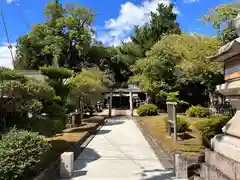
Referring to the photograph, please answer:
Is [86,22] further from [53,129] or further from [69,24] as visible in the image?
[53,129]

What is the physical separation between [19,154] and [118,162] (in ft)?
13.3

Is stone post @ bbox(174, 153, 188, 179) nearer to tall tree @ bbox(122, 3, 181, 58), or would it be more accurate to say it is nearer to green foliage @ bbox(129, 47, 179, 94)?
green foliage @ bbox(129, 47, 179, 94)

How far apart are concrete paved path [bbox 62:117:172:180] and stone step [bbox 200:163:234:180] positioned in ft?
5.45

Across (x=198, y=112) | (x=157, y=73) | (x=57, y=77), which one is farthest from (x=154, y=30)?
(x=57, y=77)

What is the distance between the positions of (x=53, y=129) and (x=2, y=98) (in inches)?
56.2

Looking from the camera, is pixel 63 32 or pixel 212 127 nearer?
pixel 212 127

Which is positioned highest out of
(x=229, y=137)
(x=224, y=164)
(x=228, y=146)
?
(x=229, y=137)

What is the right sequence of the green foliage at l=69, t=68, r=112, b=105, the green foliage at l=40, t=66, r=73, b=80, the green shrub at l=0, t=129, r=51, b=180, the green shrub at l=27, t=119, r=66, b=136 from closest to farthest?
1. the green shrub at l=0, t=129, r=51, b=180
2. the green shrub at l=27, t=119, r=66, b=136
3. the green foliage at l=40, t=66, r=73, b=80
4. the green foliage at l=69, t=68, r=112, b=105

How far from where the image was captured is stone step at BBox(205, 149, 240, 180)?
4.19 m

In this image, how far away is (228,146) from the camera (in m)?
4.62

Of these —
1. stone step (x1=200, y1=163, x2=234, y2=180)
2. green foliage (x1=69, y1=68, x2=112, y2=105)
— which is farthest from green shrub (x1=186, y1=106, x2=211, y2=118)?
stone step (x1=200, y1=163, x2=234, y2=180)

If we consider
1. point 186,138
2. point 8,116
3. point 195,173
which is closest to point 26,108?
point 8,116

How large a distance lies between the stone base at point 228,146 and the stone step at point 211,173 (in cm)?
29

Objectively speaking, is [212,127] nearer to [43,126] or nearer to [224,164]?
[224,164]
